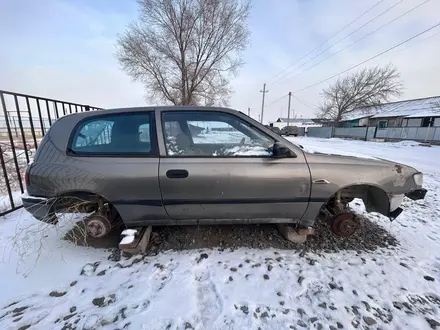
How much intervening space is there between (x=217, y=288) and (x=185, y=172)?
1.13 metres

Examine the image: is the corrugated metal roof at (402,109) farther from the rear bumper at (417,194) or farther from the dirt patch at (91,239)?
the dirt patch at (91,239)

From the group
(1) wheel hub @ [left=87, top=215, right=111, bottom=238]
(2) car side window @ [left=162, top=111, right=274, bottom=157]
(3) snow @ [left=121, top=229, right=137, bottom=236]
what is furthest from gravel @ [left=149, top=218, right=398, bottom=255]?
(2) car side window @ [left=162, top=111, right=274, bottom=157]

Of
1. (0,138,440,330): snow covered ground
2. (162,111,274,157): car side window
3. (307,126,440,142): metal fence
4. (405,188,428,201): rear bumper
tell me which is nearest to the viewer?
(0,138,440,330): snow covered ground

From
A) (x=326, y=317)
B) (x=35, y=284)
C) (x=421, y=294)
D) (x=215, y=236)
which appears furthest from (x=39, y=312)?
(x=421, y=294)

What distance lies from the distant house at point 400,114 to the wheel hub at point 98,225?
Result: 3360 cm

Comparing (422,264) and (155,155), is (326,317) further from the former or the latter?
(155,155)

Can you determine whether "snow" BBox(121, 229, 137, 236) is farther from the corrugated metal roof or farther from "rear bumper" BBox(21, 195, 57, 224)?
the corrugated metal roof

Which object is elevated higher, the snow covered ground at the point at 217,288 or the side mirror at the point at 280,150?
the side mirror at the point at 280,150

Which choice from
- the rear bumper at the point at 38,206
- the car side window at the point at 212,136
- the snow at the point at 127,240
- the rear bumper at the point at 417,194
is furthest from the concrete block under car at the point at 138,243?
the rear bumper at the point at 417,194

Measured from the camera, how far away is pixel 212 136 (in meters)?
2.49

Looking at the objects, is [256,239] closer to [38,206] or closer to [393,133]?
[38,206]

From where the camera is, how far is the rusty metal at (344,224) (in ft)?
8.27

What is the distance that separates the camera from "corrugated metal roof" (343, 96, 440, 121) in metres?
25.4

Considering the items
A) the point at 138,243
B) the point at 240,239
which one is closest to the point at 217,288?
the point at 240,239
